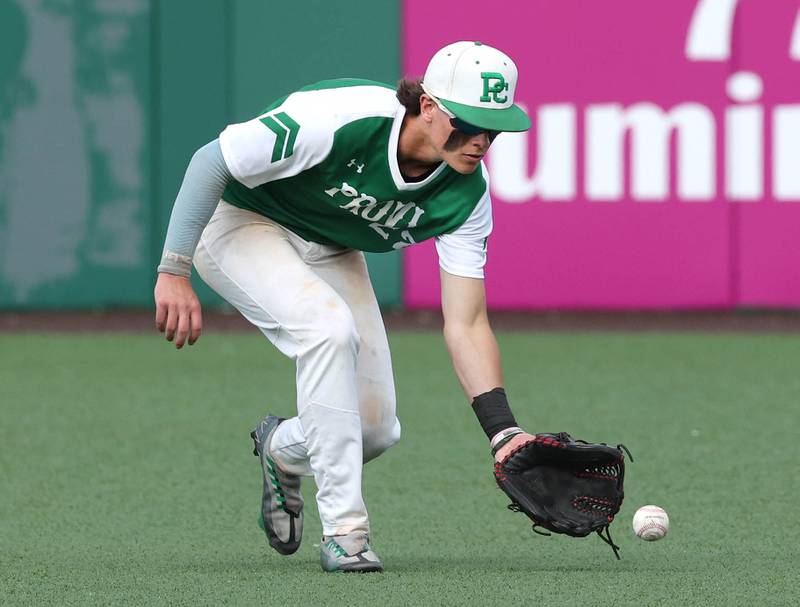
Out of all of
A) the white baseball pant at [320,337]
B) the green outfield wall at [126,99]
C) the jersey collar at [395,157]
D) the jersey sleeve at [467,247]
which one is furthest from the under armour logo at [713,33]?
the jersey collar at [395,157]

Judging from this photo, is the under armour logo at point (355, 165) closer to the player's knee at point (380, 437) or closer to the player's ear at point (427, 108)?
the player's ear at point (427, 108)

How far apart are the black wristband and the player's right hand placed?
0.88 m

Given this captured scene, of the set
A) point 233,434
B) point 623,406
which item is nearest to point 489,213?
point 233,434

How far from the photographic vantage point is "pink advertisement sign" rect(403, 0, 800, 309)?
13148mm

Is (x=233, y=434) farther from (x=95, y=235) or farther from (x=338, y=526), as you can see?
(x=95, y=235)

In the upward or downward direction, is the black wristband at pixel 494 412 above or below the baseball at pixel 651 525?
above

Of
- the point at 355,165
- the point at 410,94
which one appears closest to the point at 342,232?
the point at 355,165

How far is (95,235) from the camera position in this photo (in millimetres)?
13758

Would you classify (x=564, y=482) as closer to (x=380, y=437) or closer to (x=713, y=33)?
(x=380, y=437)

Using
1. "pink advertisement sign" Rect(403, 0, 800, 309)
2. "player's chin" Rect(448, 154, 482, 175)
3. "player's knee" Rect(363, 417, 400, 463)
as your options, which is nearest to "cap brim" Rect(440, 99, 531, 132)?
"player's chin" Rect(448, 154, 482, 175)

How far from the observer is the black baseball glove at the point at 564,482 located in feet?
16.4

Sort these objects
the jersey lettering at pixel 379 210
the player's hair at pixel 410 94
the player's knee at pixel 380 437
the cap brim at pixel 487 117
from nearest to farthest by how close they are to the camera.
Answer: the cap brim at pixel 487 117 → the player's hair at pixel 410 94 → the jersey lettering at pixel 379 210 → the player's knee at pixel 380 437

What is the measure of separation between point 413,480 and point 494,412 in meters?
1.89

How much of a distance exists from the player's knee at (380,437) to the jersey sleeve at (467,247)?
56 centimetres
